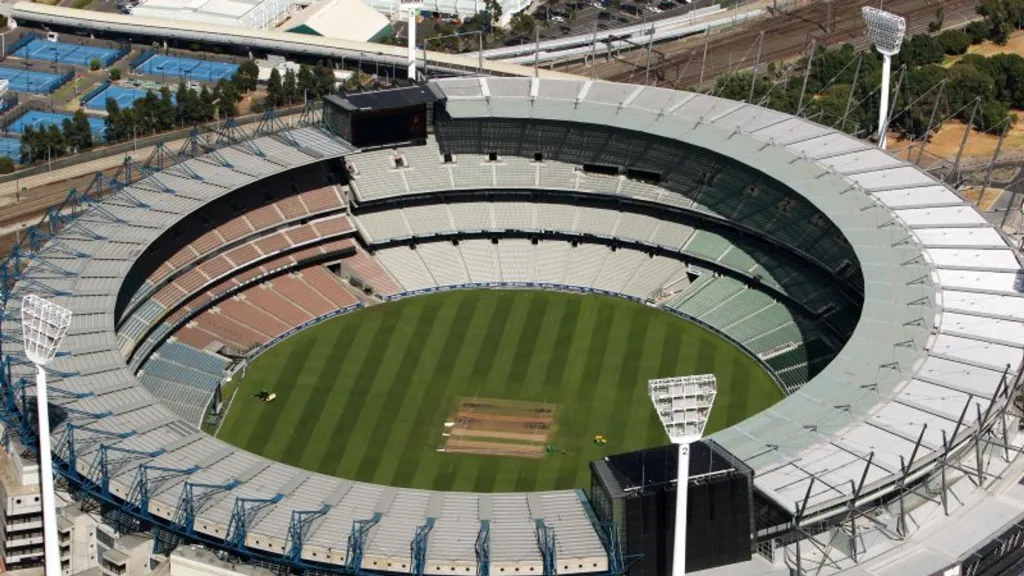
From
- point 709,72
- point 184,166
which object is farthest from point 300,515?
point 709,72

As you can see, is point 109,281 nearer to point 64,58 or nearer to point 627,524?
point 627,524

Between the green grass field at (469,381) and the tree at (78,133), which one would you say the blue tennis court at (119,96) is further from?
the green grass field at (469,381)

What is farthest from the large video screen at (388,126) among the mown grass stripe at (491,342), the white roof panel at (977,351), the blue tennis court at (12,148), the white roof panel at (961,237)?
→ the white roof panel at (977,351)

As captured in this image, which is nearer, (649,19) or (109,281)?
(109,281)

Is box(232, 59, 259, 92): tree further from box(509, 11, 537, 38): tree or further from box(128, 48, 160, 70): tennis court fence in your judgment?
box(509, 11, 537, 38): tree

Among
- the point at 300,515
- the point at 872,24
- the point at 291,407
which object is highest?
the point at 872,24

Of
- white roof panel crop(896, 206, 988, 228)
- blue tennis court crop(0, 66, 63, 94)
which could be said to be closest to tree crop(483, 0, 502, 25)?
blue tennis court crop(0, 66, 63, 94)
